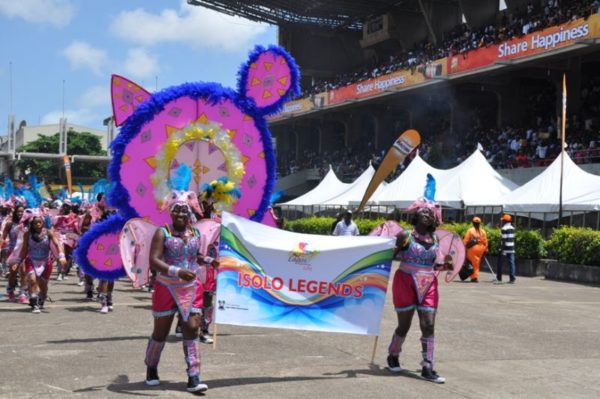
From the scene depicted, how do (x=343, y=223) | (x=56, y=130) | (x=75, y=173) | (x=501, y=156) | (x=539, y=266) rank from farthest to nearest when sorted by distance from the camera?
1. (x=56, y=130)
2. (x=75, y=173)
3. (x=501, y=156)
4. (x=539, y=266)
5. (x=343, y=223)

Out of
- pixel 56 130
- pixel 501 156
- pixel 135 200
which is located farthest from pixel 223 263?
pixel 56 130

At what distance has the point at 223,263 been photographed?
717 centimetres

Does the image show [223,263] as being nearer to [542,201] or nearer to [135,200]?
[135,200]

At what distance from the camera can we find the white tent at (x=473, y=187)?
23297 millimetres

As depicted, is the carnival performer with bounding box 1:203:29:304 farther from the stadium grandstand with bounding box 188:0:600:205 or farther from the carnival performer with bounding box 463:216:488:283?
the stadium grandstand with bounding box 188:0:600:205

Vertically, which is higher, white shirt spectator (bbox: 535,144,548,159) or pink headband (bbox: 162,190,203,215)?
white shirt spectator (bbox: 535,144,548,159)

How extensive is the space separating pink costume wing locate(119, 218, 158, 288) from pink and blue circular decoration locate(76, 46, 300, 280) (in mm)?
1321

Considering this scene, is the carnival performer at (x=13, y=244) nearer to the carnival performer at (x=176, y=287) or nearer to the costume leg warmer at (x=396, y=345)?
the carnival performer at (x=176, y=287)

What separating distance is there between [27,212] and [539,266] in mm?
13409

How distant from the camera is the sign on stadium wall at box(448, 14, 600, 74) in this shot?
81.3ft

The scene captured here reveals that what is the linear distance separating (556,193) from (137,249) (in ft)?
50.6

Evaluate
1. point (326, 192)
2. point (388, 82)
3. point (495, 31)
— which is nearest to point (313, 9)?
point (388, 82)

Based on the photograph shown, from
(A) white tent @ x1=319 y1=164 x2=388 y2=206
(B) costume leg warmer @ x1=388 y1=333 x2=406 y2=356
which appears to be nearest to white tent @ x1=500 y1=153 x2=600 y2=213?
(A) white tent @ x1=319 y1=164 x2=388 y2=206

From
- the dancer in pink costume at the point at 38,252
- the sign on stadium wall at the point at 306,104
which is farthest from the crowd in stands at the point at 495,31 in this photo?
the dancer in pink costume at the point at 38,252
